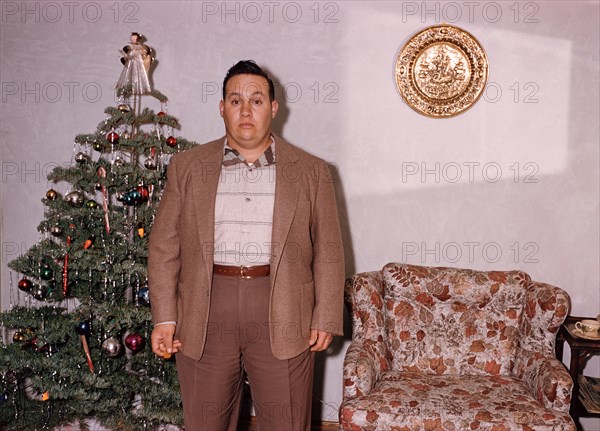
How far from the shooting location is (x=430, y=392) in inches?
103

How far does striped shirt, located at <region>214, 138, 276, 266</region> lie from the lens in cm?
219

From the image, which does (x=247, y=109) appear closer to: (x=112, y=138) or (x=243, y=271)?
(x=243, y=271)

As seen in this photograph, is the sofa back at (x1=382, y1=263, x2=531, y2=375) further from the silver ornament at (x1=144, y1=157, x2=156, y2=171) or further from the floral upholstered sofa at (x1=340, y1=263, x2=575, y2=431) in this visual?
the silver ornament at (x1=144, y1=157, x2=156, y2=171)

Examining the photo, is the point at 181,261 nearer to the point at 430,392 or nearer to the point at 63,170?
the point at 63,170

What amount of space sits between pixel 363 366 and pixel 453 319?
60 centimetres

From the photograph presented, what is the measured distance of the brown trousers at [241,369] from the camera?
7.12ft

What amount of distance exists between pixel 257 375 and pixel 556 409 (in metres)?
1.24

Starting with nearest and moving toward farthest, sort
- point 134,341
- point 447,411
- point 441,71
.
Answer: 1. point 447,411
2. point 134,341
3. point 441,71

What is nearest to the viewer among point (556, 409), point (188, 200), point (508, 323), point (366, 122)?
point (188, 200)

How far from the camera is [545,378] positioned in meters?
2.58

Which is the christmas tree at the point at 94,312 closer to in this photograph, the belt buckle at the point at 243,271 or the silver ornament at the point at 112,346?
the silver ornament at the point at 112,346

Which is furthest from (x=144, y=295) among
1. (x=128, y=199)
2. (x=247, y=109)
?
(x=247, y=109)

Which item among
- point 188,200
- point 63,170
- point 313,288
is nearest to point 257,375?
point 313,288

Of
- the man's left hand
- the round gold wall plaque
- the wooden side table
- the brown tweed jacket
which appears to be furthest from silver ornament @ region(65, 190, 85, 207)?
the wooden side table
